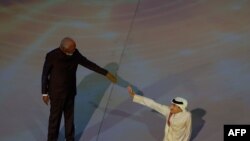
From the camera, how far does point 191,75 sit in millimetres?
5879

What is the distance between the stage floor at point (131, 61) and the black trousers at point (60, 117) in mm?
275

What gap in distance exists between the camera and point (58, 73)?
439cm

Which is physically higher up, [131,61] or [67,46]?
[131,61]

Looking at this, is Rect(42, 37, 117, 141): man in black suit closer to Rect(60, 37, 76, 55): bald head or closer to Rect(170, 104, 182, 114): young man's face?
Rect(60, 37, 76, 55): bald head

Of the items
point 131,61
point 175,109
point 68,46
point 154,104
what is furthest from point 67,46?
point 131,61

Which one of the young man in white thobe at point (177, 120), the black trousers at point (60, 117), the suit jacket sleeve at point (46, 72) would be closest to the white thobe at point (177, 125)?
the young man in white thobe at point (177, 120)

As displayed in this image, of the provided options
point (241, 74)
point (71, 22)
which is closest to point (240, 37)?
point (241, 74)

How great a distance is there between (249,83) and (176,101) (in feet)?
5.82

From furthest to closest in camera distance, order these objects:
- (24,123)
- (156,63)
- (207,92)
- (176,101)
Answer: (156,63), (207,92), (24,123), (176,101)

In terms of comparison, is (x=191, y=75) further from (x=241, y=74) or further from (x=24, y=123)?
(x=24, y=123)

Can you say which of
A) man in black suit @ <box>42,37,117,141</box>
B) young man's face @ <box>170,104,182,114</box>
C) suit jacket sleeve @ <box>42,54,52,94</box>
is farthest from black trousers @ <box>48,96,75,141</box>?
young man's face @ <box>170,104,182,114</box>

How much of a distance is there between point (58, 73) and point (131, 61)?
6.08 ft

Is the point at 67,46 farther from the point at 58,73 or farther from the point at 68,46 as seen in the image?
the point at 58,73

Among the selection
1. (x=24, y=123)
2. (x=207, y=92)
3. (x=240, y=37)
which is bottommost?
(x=24, y=123)
